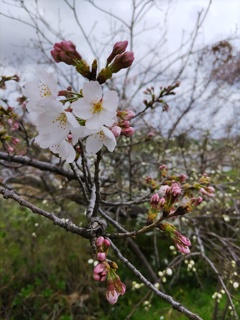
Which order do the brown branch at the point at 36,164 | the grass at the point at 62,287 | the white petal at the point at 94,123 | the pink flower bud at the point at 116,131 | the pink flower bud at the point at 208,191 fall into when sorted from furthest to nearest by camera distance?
the grass at the point at 62,287, the brown branch at the point at 36,164, the pink flower bud at the point at 208,191, the pink flower bud at the point at 116,131, the white petal at the point at 94,123

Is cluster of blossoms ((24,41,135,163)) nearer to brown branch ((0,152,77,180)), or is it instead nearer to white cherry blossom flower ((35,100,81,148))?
white cherry blossom flower ((35,100,81,148))

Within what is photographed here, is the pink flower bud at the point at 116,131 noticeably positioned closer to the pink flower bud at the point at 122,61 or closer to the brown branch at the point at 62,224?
the pink flower bud at the point at 122,61

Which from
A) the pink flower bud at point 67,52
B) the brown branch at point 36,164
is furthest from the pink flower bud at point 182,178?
the pink flower bud at point 67,52

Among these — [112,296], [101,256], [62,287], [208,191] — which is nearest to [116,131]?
[101,256]

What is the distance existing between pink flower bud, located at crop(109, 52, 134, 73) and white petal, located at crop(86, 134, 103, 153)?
218mm

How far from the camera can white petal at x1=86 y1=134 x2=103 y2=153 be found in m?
1.04

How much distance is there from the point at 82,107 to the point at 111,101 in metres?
0.09

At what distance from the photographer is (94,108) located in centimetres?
95

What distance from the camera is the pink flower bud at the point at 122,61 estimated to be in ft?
3.18

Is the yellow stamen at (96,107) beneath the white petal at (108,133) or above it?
above

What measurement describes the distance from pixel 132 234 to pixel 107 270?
141 millimetres

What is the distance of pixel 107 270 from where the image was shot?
1.00m

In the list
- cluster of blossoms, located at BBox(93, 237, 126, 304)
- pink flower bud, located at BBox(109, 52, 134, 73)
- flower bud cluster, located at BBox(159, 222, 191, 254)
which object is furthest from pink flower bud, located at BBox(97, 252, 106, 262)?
pink flower bud, located at BBox(109, 52, 134, 73)

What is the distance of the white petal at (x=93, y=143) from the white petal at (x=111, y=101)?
12 centimetres
